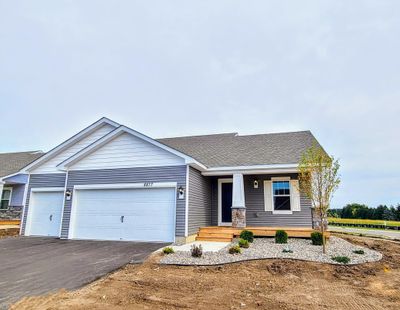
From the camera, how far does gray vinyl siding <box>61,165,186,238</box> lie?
10.2 metres

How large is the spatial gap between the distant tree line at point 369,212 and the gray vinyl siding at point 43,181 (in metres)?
21.4

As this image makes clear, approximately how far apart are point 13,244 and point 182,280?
8.35m

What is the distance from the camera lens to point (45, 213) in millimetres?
13008

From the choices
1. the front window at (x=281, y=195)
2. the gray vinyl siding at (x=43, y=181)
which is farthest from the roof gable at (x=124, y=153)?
the front window at (x=281, y=195)

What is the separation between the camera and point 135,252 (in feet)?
27.5

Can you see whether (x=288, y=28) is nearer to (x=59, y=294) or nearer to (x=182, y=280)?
(x=182, y=280)

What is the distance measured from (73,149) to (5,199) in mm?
7353

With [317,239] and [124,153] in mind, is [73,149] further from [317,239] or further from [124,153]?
[317,239]

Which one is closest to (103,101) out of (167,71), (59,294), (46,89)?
(46,89)

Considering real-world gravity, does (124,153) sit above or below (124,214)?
above

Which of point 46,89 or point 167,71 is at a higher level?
point 167,71

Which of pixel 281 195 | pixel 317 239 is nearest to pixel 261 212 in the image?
pixel 281 195

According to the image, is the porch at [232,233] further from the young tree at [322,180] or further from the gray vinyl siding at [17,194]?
the gray vinyl siding at [17,194]

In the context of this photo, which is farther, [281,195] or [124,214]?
[281,195]
